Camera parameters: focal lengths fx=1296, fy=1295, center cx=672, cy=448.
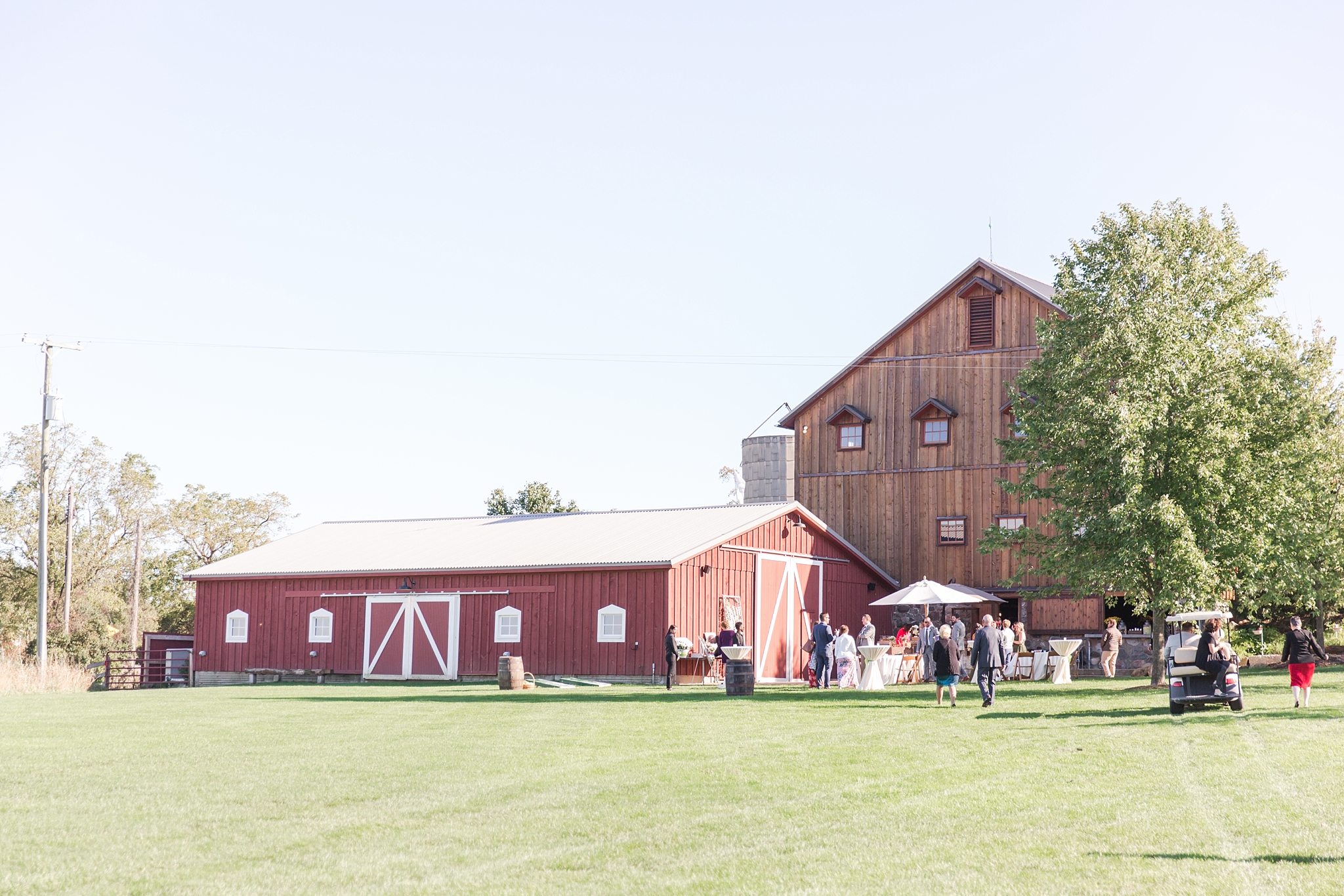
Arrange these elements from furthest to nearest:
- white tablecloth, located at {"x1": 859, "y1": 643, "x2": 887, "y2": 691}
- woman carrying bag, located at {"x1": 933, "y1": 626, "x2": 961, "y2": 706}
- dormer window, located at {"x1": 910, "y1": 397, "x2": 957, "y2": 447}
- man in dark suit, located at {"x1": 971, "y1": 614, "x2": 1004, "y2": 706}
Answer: dormer window, located at {"x1": 910, "y1": 397, "x2": 957, "y2": 447} < white tablecloth, located at {"x1": 859, "y1": 643, "x2": 887, "y2": 691} < woman carrying bag, located at {"x1": 933, "y1": 626, "x2": 961, "y2": 706} < man in dark suit, located at {"x1": 971, "y1": 614, "x2": 1004, "y2": 706}

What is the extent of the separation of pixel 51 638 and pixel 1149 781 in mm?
45145

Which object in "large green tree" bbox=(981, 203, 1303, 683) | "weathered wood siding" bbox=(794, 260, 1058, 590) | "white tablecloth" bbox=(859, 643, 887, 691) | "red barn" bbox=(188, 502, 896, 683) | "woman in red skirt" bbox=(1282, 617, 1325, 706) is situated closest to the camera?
"woman in red skirt" bbox=(1282, 617, 1325, 706)

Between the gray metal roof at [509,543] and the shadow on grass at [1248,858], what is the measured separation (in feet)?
74.3

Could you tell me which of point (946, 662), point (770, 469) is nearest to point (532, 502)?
point (770, 469)

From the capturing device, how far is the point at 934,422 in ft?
127

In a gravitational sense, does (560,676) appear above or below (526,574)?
below

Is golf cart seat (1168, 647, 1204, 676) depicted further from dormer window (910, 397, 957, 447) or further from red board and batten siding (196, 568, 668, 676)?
dormer window (910, 397, 957, 447)

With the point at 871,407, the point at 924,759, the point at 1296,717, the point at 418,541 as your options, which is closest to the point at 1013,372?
the point at 871,407

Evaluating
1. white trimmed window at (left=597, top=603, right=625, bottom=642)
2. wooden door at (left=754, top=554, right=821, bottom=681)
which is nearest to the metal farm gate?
white trimmed window at (left=597, top=603, right=625, bottom=642)

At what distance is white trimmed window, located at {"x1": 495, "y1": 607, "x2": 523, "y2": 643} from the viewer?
109ft

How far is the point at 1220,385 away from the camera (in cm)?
2483

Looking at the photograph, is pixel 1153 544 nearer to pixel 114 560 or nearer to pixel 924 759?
pixel 924 759

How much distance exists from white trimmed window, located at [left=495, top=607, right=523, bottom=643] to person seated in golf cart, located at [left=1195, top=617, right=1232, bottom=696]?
18841mm

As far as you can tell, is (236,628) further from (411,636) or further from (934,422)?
(934,422)
